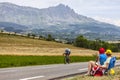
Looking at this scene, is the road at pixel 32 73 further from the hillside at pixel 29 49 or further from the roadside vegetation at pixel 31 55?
the hillside at pixel 29 49

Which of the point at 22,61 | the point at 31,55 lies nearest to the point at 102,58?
the point at 22,61

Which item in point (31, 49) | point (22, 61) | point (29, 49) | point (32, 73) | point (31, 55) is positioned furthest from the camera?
point (31, 49)

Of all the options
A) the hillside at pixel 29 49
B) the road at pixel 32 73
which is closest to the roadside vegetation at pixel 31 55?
the hillside at pixel 29 49

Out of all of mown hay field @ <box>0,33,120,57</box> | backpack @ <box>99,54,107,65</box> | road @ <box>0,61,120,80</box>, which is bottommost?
mown hay field @ <box>0,33,120,57</box>

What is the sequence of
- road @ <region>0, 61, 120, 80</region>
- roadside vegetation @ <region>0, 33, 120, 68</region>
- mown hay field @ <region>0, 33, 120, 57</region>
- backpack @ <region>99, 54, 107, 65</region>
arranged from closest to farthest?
1. road @ <region>0, 61, 120, 80</region>
2. backpack @ <region>99, 54, 107, 65</region>
3. roadside vegetation @ <region>0, 33, 120, 68</region>
4. mown hay field @ <region>0, 33, 120, 57</region>

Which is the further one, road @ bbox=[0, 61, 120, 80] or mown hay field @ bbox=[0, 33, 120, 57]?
mown hay field @ bbox=[0, 33, 120, 57]

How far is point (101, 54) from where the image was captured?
1855 cm

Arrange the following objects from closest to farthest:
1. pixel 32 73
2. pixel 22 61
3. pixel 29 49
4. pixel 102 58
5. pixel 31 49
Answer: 1. pixel 102 58
2. pixel 32 73
3. pixel 22 61
4. pixel 29 49
5. pixel 31 49

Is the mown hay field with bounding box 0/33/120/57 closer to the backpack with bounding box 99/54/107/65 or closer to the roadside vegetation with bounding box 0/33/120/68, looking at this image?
the roadside vegetation with bounding box 0/33/120/68

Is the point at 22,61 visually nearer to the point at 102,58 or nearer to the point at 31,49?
the point at 102,58

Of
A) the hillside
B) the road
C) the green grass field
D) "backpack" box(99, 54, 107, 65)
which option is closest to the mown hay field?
the hillside

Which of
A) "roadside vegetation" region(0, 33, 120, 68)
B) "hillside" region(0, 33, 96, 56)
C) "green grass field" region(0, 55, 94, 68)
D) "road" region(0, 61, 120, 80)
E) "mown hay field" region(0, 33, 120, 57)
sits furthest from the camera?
"hillside" region(0, 33, 96, 56)

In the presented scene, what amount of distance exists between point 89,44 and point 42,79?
126 m

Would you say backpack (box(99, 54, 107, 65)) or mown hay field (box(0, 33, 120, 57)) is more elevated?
backpack (box(99, 54, 107, 65))
